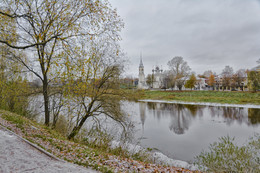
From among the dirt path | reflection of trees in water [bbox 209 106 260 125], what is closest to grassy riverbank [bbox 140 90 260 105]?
reflection of trees in water [bbox 209 106 260 125]

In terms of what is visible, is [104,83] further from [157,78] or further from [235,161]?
[157,78]

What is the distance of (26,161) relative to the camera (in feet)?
13.9

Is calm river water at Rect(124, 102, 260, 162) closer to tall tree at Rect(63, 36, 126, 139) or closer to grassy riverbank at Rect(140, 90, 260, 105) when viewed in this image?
tall tree at Rect(63, 36, 126, 139)

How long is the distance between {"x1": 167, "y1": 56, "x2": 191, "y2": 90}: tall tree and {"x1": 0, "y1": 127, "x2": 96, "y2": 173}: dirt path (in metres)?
50.9

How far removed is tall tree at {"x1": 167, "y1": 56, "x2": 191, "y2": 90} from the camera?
170ft

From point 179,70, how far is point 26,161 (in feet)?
175

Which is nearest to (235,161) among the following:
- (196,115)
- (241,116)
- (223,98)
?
(196,115)

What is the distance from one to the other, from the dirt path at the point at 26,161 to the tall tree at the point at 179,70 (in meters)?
50.9

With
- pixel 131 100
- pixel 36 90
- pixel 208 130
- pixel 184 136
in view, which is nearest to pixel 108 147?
pixel 131 100

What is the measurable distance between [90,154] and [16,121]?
4.66 m

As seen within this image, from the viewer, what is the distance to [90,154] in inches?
226

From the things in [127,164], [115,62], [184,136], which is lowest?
[184,136]

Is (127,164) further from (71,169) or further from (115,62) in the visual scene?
(115,62)

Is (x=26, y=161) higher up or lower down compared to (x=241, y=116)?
higher up
